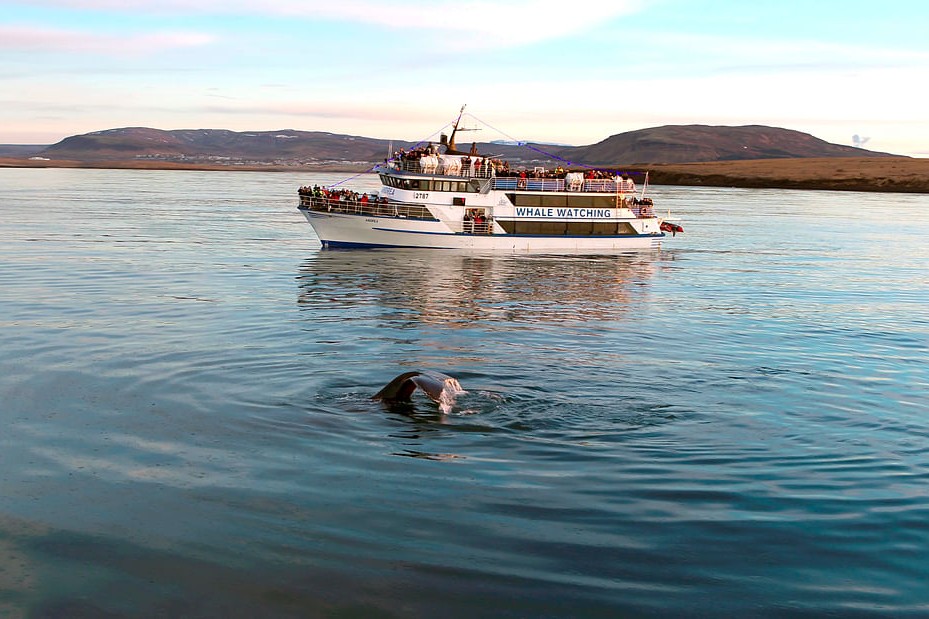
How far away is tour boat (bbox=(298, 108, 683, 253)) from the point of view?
59906 millimetres

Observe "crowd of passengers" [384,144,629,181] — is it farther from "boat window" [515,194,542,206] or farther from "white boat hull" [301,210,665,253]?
"white boat hull" [301,210,665,253]

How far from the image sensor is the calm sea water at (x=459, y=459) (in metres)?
10.4

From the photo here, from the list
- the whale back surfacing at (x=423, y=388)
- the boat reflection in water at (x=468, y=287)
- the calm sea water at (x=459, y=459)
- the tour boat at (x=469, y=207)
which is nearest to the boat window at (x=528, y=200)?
the tour boat at (x=469, y=207)

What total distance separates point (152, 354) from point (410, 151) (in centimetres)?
3904

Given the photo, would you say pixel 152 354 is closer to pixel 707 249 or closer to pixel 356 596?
pixel 356 596

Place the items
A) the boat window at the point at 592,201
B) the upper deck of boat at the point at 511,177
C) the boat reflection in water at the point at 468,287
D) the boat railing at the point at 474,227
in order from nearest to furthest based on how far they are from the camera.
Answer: the boat reflection in water at the point at 468,287 < the upper deck of boat at the point at 511,177 < the boat railing at the point at 474,227 < the boat window at the point at 592,201

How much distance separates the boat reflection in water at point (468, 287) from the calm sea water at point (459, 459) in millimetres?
376

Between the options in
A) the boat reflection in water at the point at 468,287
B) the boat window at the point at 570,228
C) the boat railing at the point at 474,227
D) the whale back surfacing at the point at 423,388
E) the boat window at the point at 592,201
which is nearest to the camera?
the whale back surfacing at the point at 423,388

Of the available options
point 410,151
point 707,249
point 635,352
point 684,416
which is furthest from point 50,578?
point 707,249

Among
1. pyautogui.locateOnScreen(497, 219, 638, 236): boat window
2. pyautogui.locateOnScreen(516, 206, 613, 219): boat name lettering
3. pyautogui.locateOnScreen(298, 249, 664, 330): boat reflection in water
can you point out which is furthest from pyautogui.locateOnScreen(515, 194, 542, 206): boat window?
pyautogui.locateOnScreen(298, 249, 664, 330): boat reflection in water

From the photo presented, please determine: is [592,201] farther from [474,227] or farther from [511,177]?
[474,227]

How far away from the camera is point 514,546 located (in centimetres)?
1151

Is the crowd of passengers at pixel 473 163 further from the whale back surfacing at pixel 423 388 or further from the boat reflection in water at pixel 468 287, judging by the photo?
the whale back surfacing at pixel 423 388

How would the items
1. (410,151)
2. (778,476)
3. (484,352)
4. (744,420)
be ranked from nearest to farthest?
(778,476) → (744,420) → (484,352) → (410,151)
